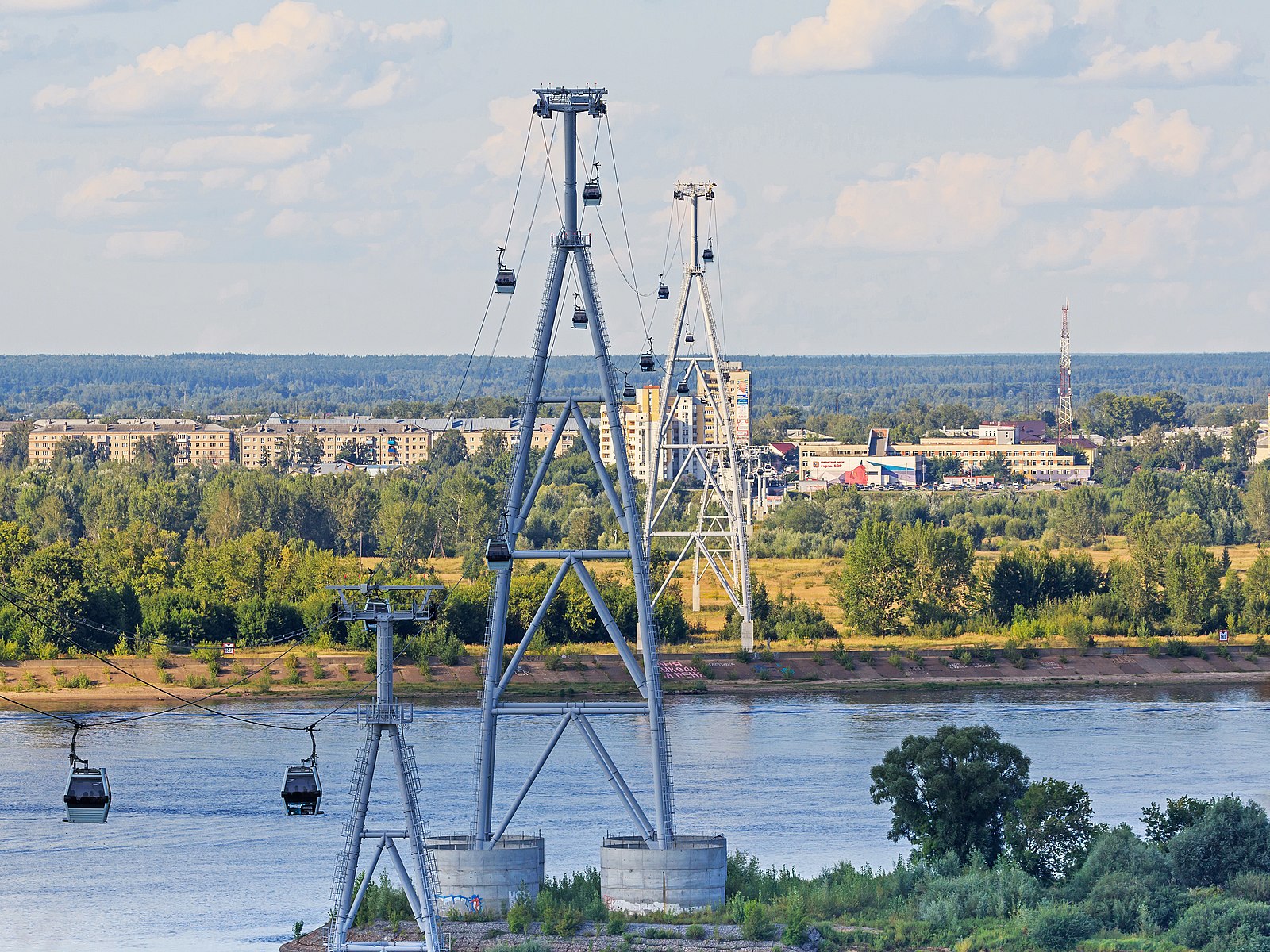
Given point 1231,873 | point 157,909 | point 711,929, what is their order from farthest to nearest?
point 157,909 < point 1231,873 < point 711,929

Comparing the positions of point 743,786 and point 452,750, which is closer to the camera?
point 743,786

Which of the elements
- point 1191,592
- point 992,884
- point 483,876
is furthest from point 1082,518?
point 483,876

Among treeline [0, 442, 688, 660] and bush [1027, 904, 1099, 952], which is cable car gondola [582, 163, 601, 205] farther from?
treeline [0, 442, 688, 660]

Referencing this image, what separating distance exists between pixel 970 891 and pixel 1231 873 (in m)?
3.92

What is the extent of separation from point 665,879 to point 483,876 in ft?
7.70

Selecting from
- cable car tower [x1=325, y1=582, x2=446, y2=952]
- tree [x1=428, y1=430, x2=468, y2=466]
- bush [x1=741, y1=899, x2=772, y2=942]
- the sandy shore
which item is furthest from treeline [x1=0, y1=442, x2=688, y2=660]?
cable car tower [x1=325, y1=582, x2=446, y2=952]

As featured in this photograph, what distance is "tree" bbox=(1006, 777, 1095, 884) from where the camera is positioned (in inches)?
1458

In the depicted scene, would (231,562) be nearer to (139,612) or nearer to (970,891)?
(139,612)

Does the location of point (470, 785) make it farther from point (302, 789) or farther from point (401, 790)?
point (302, 789)

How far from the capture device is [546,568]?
91.4 metres

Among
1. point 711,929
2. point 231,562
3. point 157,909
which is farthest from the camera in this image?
point 231,562

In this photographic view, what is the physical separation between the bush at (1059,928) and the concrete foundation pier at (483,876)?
6.38 metres

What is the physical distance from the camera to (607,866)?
33844 millimetres

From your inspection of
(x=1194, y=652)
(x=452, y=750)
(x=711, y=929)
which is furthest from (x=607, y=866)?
(x=1194, y=652)
